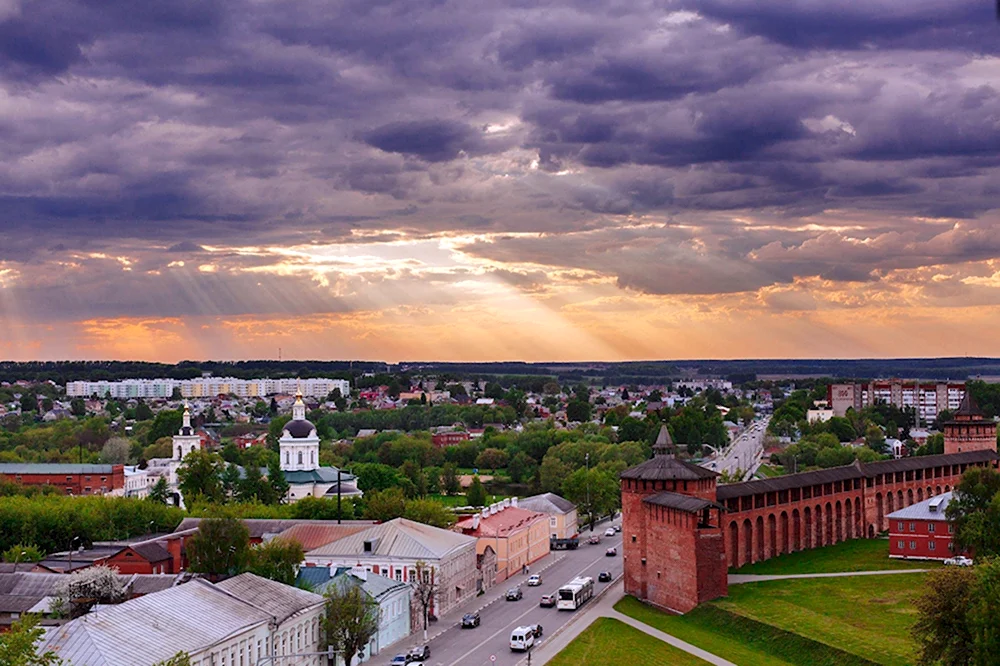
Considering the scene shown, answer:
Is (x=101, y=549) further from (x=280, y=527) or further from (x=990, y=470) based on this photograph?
(x=990, y=470)

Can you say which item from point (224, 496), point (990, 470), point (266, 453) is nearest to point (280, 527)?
point (224, 496)

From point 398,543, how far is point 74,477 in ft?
279

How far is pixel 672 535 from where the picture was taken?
261 ft

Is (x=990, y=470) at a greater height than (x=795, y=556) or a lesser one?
greater

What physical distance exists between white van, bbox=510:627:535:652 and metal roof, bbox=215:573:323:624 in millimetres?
9680

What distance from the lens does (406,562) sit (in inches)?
3049

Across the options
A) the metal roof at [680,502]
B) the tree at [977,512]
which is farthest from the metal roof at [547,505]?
the tree at [977,512]

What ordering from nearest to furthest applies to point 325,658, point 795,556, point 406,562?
point 325,658 < point 406,562 < point 795,556

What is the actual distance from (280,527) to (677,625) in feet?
112

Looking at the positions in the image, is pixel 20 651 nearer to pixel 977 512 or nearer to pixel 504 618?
pixel 504 618

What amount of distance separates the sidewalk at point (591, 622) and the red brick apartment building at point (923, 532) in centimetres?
1886

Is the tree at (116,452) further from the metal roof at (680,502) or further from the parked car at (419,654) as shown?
the parked car at (419,654)

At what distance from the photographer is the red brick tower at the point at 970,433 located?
122500 millimetres

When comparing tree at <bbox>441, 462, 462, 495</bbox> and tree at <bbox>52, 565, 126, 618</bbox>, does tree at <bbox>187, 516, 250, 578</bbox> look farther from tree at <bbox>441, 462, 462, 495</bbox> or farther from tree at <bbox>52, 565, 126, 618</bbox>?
tree at <bbox>441, 462, 462, 495</bbox>
